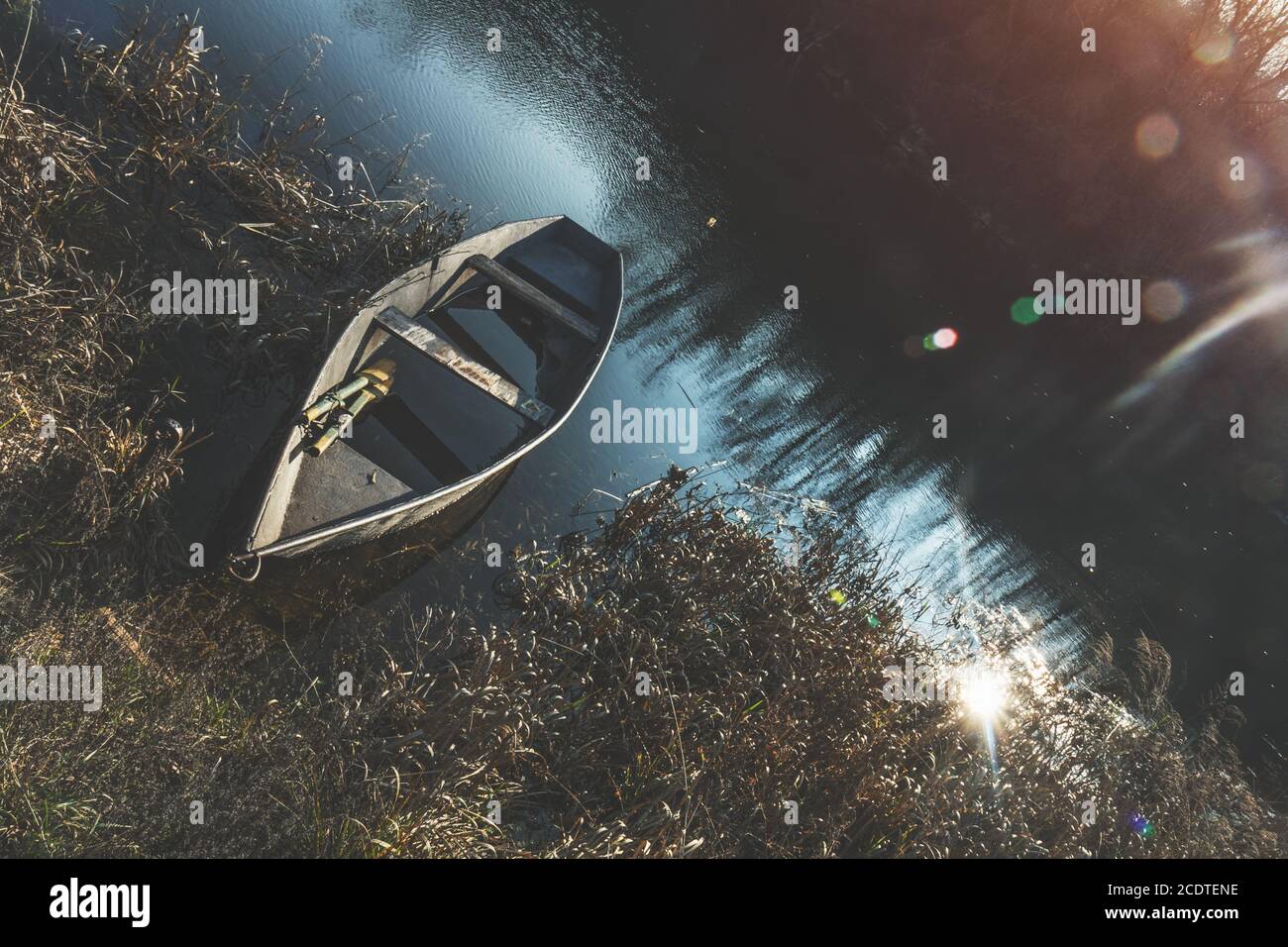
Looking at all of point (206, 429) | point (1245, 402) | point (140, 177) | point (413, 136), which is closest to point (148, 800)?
point (206, 429)

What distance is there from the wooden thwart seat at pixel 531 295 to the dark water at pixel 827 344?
0.85 metres

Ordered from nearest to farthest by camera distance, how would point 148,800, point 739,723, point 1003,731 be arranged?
1. point 148,800
2. point 739,723
3. point 1003,731

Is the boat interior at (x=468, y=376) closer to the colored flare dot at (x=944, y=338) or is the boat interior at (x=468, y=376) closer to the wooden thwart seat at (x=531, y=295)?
the wooden thwart seat at (x=531, y=295)

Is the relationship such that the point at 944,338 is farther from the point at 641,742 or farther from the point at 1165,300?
the point at 641,742

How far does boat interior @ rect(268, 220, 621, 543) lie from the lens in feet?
23.7

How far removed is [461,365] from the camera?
8320 millimetres

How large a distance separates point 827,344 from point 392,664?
9.27 m

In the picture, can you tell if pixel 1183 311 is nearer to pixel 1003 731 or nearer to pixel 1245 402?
pixel 1245 402

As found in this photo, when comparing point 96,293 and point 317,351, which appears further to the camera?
point 317,351

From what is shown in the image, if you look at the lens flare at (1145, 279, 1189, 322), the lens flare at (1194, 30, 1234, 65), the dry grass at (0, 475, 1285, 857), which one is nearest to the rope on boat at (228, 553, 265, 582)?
the dry grass at (0, 475, 1285, 857)

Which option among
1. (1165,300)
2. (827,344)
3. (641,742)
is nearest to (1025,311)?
(1165,300)

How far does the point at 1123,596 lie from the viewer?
11484mm

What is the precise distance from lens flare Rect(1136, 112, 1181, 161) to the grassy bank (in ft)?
40.2

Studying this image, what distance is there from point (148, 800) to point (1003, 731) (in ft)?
22.9
